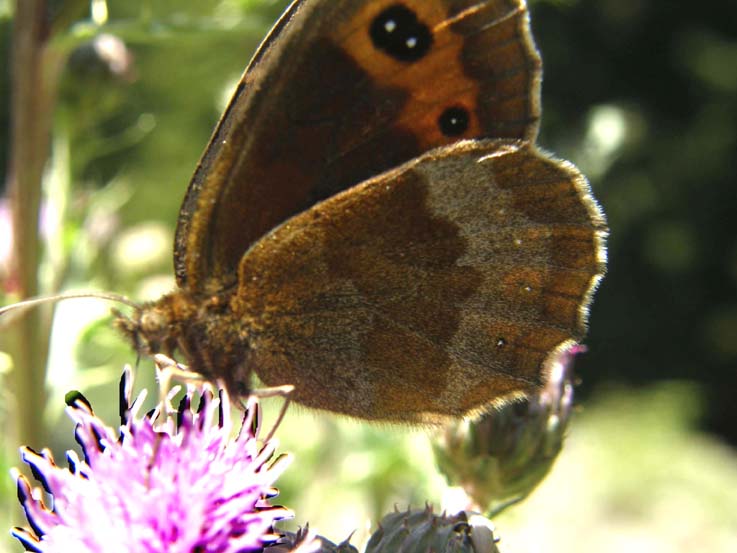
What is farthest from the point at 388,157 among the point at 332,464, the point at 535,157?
the point at 332,464

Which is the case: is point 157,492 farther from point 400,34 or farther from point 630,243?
point 630,243

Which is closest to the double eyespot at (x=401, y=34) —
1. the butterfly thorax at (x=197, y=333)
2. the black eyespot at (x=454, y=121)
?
the black eyespot at (x=454, y=121)

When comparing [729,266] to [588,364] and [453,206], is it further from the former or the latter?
[453,206]

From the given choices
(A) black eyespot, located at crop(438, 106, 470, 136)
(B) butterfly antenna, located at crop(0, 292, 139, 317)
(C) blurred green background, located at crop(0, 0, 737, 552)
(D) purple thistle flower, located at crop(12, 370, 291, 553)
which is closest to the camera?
(D) purple thistle flower, located at crop(12, 370, 291, 553)

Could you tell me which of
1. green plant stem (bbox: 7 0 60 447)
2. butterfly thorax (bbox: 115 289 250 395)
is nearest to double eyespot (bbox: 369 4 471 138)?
butterfly thorax (bbox: 115 289 250 395)

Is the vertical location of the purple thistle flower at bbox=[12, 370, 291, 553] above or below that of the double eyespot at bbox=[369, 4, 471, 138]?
below

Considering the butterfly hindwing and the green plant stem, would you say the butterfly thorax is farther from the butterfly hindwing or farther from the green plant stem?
the green plant stem

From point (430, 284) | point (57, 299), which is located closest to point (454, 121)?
point (430, 284)
